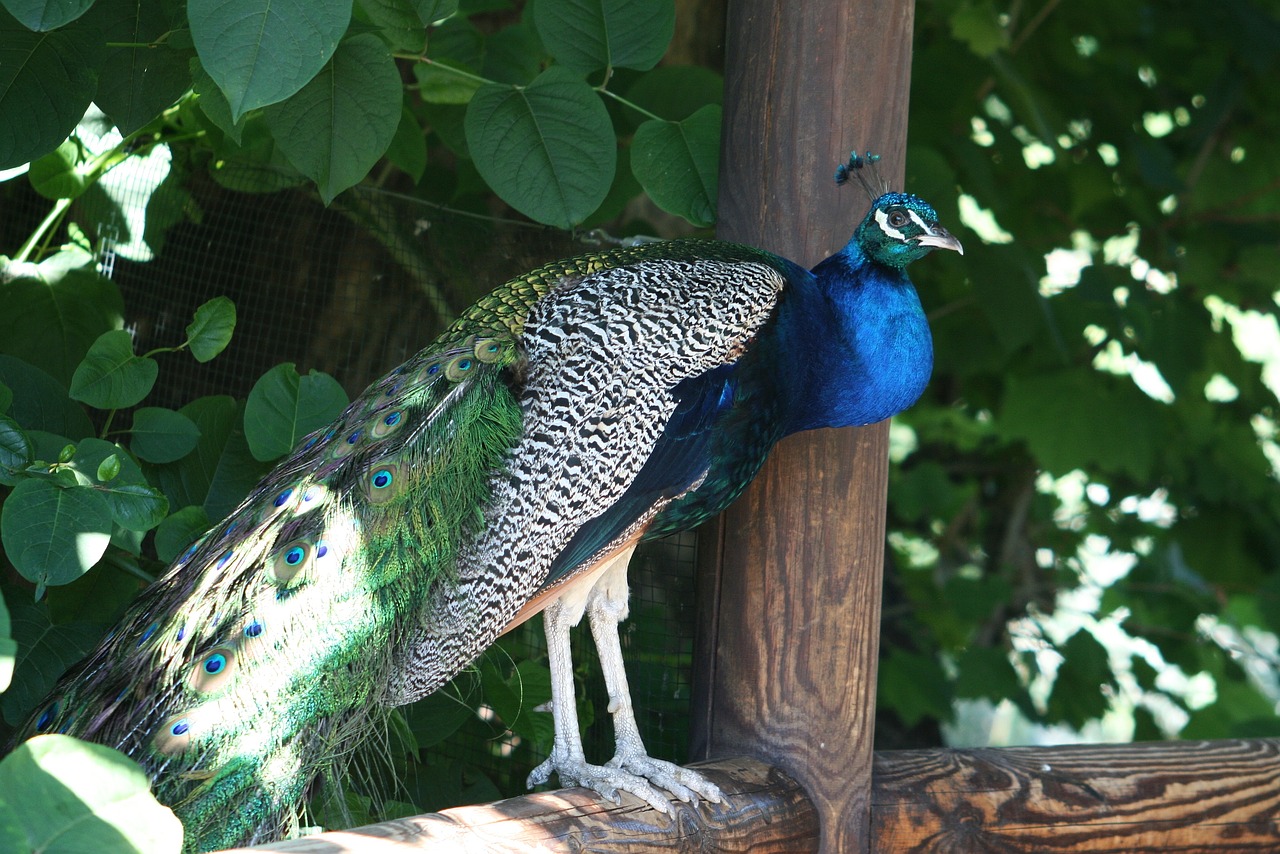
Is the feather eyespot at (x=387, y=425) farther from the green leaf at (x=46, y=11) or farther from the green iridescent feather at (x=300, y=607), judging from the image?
the green leaf at (x=46, y=11)

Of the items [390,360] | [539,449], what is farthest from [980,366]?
[539,449]

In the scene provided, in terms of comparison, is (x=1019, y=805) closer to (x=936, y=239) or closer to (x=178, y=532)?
(x=936, y=239)

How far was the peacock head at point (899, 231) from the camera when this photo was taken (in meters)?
1.77

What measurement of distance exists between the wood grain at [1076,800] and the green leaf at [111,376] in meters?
1.26

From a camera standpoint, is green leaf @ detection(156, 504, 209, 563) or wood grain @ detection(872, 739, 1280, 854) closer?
green leaf @ detection(156, 504, 209, 563)

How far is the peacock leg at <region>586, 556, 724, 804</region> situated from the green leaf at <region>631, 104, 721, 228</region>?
62cm

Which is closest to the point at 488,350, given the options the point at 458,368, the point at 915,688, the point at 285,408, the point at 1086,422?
the point at 458,368

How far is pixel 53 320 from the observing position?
1941 millimetres

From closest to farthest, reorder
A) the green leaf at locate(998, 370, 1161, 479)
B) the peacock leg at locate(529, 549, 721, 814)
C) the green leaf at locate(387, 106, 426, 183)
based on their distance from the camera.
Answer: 1. the peacock leg at locate(529, 549, 721, 814)
2. the green leaf at locate(387, 106, 426, 183)
3. the green leaf at locate(998, 370, 1161, 479)

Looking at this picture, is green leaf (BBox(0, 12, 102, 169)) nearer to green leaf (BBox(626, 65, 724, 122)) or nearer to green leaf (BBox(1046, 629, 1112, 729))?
green leaf (BBox(626, 65, 724, 122))

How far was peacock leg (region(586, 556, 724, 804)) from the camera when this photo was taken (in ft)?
5.49

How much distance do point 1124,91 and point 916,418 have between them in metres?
1.15

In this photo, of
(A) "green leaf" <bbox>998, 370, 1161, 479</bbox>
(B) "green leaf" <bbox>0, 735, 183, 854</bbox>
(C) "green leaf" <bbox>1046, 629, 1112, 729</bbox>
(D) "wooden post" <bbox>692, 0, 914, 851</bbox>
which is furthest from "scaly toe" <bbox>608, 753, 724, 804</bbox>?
(A) "green leaf" <bbox>998, 370, 1161, 479</bbox>

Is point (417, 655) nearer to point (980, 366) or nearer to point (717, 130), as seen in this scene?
point (717, 130)
